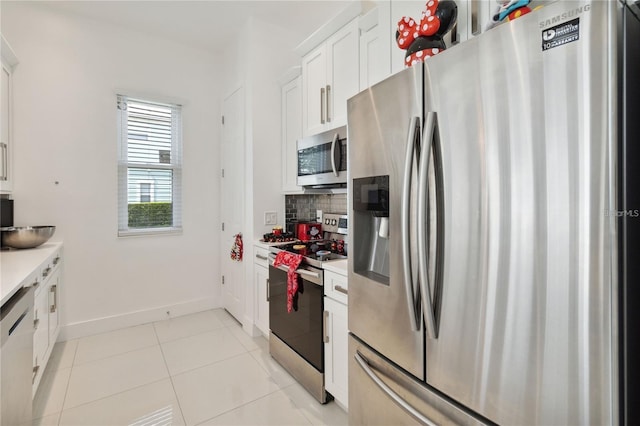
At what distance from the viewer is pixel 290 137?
300cm

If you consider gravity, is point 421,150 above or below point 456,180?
above

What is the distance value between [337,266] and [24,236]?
8.24ft

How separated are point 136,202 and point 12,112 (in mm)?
1200

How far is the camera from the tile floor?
190 cm

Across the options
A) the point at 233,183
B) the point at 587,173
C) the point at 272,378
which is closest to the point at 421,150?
the point at 587,173

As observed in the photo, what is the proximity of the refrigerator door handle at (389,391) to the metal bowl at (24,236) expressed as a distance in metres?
2.70

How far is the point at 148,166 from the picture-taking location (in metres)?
3.35

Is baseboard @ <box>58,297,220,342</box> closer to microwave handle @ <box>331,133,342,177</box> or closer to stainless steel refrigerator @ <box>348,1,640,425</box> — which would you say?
microwave handle @ <box>331,133,342,177</box>

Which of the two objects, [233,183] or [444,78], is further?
[233,183]

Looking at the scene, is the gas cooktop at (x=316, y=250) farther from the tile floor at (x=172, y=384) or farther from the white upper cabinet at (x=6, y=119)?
the white upper cabinet at (x=6, y=119)

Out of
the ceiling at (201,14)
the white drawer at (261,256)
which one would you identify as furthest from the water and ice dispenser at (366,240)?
the ceiling at (201,14)

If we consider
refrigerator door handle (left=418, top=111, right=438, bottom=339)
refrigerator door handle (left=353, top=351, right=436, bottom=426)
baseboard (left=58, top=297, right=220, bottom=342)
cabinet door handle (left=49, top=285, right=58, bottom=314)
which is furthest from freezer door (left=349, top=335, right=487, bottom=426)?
baseboard (left=58, top=297, right=220, bottom=342)

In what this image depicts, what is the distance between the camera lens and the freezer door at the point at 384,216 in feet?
3.66

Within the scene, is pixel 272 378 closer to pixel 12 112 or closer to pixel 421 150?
pixel 421 150
